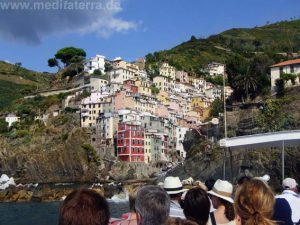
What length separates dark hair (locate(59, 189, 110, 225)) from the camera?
3082 mm

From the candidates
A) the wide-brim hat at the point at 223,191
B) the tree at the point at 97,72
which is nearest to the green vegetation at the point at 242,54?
the tree at the point at 97,72

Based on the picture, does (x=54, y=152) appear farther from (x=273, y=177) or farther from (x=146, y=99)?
(x=273, y=177)

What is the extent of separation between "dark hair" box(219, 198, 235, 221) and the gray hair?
1459 millimetres

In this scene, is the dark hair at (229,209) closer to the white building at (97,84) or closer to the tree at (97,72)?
the white building at (97,84)

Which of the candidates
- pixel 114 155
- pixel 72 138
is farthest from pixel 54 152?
pixel 114 155

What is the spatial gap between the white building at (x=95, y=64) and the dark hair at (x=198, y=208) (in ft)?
310

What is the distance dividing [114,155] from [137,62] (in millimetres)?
37693

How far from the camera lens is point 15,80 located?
14925 centimetres

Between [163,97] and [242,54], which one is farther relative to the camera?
[242,54]

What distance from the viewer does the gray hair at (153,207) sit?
376 centimetres

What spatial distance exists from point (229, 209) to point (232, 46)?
5657 inches

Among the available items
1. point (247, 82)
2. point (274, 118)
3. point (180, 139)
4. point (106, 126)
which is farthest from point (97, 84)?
point (274, 118)

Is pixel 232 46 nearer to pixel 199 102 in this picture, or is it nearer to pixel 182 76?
pixel 182 76

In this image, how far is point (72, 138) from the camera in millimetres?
74562
